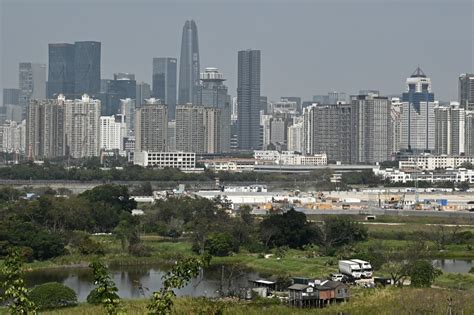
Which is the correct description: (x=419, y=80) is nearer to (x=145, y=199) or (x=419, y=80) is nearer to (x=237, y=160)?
(x=237, y=160)

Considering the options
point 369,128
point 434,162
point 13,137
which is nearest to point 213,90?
point 13,137

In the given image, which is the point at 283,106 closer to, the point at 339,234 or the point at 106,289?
the point at 339,234

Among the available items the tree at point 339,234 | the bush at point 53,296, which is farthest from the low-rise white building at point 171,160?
the bush at point 53,296

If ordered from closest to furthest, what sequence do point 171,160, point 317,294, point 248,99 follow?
point 317,294 < point 171,160 < point 248,99

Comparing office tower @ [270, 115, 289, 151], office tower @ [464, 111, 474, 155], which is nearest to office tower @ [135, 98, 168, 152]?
office tower @ [270, 115, 289, 151]

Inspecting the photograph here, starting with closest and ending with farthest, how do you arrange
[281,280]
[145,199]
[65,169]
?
[281,280] → [145,199] → [65,169]

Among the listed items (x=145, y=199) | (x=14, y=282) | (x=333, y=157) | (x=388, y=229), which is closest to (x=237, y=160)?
(x=333, y=157)

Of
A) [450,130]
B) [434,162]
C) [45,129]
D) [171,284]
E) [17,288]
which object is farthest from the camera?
[45,129]
